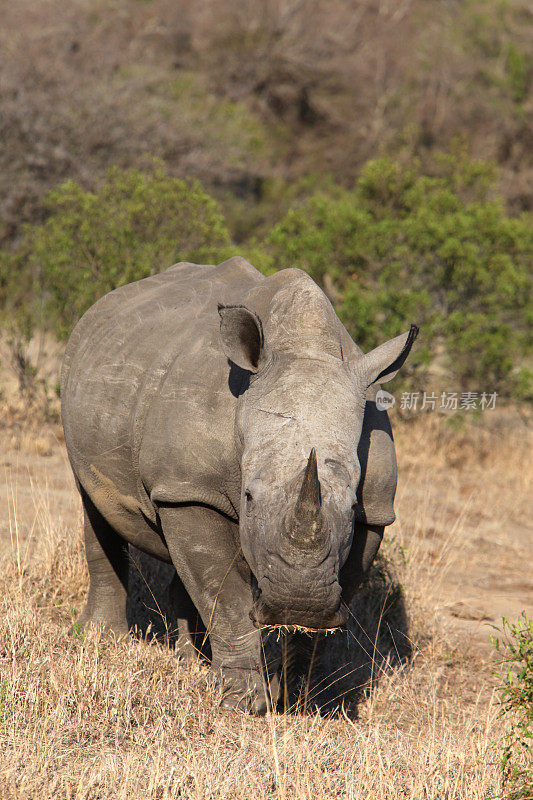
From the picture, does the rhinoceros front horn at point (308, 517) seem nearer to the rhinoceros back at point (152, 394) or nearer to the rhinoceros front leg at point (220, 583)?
the rhinoceros back at point (152, 394)

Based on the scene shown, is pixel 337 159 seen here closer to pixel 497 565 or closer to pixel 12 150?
pixel 12 150

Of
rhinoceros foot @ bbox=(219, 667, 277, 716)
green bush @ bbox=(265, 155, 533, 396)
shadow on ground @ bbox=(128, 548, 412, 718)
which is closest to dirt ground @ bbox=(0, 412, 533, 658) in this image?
shadow on ground @ bbox=(128, 548, 412, 718)

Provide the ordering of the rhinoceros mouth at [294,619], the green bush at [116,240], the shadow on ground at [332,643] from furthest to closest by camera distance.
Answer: the green bush at [116,240] < the shadow on ground at [332,643] < the rhinoceros mouth at [294,619]

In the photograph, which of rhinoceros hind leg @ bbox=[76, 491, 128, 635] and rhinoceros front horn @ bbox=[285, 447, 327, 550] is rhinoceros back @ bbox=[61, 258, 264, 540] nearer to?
rhinoceros hind leg @ bbox=[76, 491, 128, 635]

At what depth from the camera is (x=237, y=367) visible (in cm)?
368

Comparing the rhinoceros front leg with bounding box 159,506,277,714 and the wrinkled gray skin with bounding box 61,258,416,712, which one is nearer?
the wrinkled gray skin with bounding box 61,258,416,712

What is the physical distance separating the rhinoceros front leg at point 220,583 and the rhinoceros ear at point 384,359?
833 mm

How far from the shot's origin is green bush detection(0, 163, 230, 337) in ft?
30.2

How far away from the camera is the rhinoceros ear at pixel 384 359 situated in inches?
138

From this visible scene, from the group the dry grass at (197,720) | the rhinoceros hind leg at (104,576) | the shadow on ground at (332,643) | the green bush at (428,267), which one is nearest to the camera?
the dry grass at (197,720)

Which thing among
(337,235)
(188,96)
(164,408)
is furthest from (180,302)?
(188,96)

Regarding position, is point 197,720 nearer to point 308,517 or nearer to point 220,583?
point 220,583

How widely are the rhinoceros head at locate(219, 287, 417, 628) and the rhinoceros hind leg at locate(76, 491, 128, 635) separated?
169 cm

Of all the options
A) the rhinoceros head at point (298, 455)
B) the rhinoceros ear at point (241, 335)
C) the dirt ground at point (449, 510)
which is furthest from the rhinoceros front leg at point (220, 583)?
the dirt ground at point (449, 510)
